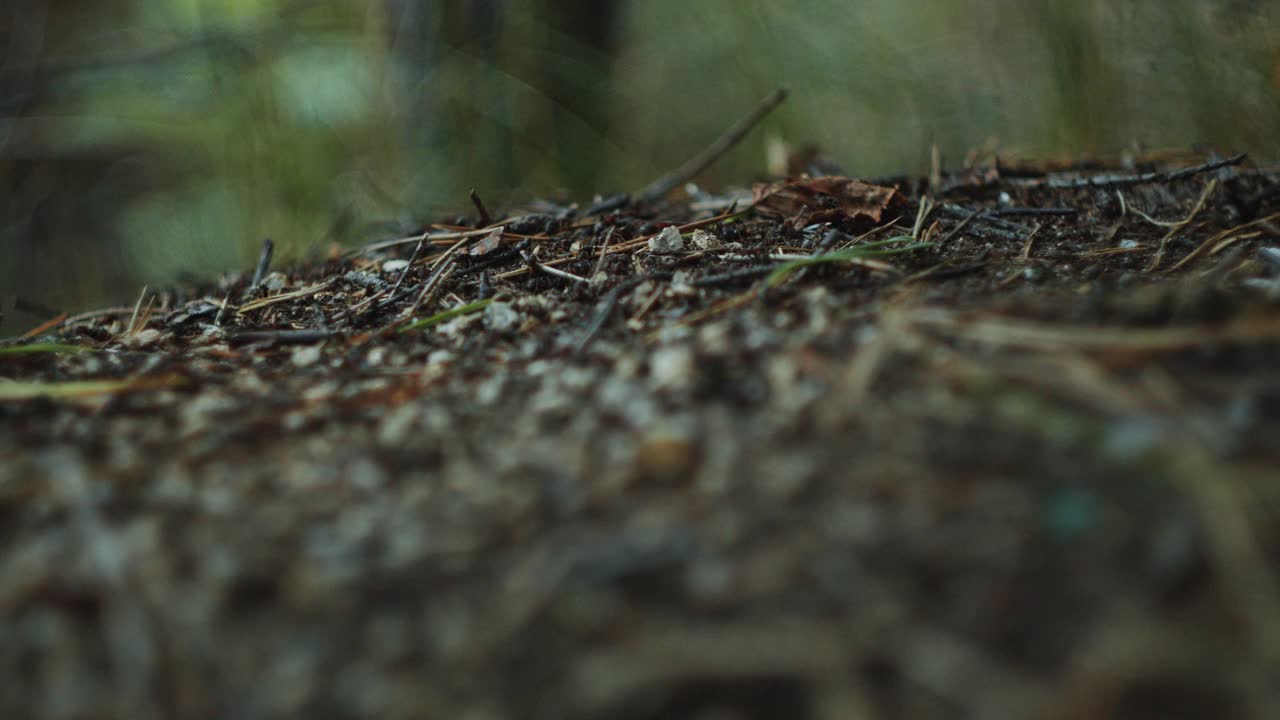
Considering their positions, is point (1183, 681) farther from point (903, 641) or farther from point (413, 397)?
point (413, 397)

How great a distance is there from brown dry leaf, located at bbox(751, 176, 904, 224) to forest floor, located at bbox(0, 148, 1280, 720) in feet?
0.94

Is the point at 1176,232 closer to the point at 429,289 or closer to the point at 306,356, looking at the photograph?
the point at 429,289

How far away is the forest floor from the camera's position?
1.37 ft

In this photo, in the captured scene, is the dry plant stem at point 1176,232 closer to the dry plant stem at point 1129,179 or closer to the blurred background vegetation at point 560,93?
the dry plant stem at point 1129,179

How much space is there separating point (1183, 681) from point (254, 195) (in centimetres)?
279

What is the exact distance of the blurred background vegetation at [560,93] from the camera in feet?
7.52

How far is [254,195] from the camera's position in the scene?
101 inches

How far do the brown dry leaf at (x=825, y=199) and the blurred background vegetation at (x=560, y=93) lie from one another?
40.9 inches

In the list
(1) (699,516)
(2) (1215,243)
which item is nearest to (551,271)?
(1) (699,516)

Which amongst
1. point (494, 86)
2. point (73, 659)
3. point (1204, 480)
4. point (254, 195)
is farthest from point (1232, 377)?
point (254, 195)

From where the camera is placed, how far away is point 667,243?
1165 mm

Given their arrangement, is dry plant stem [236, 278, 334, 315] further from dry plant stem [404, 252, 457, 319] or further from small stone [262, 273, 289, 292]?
dry plant stem [404, 252, 457, 319]

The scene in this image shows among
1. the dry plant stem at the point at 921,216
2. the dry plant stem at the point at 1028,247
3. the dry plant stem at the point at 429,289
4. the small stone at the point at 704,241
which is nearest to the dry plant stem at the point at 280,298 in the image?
the dry plant stem at the point at 429,289

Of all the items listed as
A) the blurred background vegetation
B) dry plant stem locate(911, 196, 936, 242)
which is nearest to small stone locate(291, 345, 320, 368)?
dry plant stem locate(911, 196, 936, 242)
